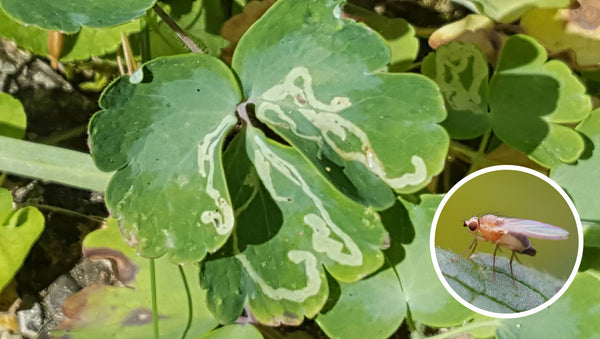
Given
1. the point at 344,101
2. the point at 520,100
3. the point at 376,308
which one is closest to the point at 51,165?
the point at 344,101

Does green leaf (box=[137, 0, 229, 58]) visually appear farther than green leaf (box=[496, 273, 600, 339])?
Yes

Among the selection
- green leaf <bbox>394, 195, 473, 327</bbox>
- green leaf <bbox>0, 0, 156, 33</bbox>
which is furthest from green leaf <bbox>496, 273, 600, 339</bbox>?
green leaf <bbox>0, 0, 156, 33</bbox>

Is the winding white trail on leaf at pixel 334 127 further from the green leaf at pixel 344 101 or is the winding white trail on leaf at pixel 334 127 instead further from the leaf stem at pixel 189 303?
the leaf stem at pixel 189 303

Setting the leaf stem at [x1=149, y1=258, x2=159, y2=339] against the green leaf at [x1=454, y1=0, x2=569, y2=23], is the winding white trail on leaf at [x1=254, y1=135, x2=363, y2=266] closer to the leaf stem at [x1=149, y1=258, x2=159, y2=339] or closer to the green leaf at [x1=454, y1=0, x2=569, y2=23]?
the leaf stem at [x1=149, y1=258, x2=159, y2=339]

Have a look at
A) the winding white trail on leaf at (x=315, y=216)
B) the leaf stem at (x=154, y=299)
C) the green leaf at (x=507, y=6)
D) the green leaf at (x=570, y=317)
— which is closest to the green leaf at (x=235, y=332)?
the leaf stem at (x=154, y=299)

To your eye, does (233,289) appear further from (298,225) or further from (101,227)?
(101,227)

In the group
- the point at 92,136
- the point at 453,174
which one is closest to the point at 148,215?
the point at 92,136
